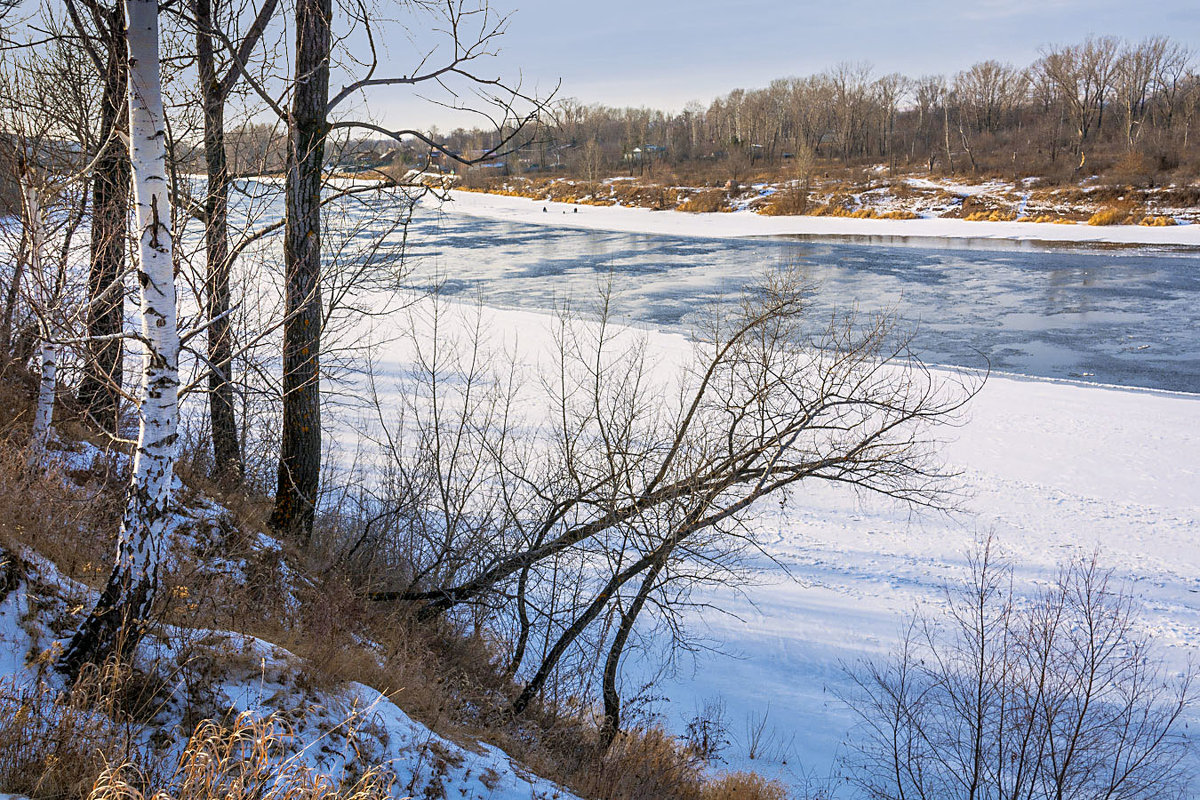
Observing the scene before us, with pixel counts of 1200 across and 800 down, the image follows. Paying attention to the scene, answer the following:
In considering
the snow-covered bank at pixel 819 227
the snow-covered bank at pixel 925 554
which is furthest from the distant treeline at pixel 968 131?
the snow-covered bank at pixel 925 554

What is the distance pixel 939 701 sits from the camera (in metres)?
8.62

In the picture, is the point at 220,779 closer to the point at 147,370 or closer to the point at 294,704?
the point at 294,704

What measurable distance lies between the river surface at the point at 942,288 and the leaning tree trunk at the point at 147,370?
833 centimetres

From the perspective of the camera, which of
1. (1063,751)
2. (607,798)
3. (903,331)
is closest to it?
(607,798)

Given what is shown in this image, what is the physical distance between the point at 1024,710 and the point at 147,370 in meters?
8.52

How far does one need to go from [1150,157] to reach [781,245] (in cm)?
3101

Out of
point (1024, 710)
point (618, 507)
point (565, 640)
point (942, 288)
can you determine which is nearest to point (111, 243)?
point (565, 640)

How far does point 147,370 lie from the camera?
128 inches

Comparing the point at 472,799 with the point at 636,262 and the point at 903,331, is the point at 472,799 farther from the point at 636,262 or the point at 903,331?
the point at 636,262

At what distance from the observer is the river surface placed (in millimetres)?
17531

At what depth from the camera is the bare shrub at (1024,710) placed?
747 centimetres

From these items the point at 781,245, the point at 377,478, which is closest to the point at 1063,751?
the point at 377,478

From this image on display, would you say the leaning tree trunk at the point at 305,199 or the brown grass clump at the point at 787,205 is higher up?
the brown grass clump at the point at 787,205

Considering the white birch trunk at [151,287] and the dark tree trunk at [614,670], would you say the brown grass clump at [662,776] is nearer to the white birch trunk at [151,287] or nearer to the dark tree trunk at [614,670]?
the dark tree trunk at [614,670]
